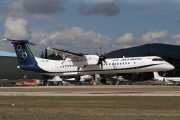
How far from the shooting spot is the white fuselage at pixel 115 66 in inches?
2798

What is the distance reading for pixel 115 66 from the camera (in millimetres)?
71875

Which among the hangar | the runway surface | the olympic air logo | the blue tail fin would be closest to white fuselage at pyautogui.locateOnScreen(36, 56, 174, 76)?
the blue tail fin

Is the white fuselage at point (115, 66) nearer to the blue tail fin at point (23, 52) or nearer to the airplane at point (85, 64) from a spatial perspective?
the airplane at point (85, 64)

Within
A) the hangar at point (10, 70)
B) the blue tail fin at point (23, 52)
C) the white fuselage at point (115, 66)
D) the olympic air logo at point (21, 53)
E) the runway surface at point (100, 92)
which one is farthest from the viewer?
the hangar at point (10, 70)

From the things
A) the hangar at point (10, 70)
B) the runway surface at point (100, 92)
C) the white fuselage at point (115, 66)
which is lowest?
the runway surface at point (100, 92)

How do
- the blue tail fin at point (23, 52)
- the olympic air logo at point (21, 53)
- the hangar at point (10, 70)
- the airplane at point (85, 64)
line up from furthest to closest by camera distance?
the hangar at point (10, 70) < the olympic air logo at point (21, 53) < the blue tail fin at point (23, 52) < the airplane at point (85, 64)

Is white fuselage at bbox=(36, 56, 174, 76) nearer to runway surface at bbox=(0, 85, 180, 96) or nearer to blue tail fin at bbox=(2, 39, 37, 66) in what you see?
blue tail fin at bbox=(2, 39, 37, 66)

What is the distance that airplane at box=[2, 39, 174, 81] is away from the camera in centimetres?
7119

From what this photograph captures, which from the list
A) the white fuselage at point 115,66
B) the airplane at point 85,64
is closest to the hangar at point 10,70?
the airplane at point 85,64

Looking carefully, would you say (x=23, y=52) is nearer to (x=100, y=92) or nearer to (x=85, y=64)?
(x=85, y=64)

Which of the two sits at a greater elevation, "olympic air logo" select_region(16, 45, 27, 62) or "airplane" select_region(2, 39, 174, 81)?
"olympic air logo" select_region(16, 45, 27, 62)

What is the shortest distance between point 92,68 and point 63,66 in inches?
242
